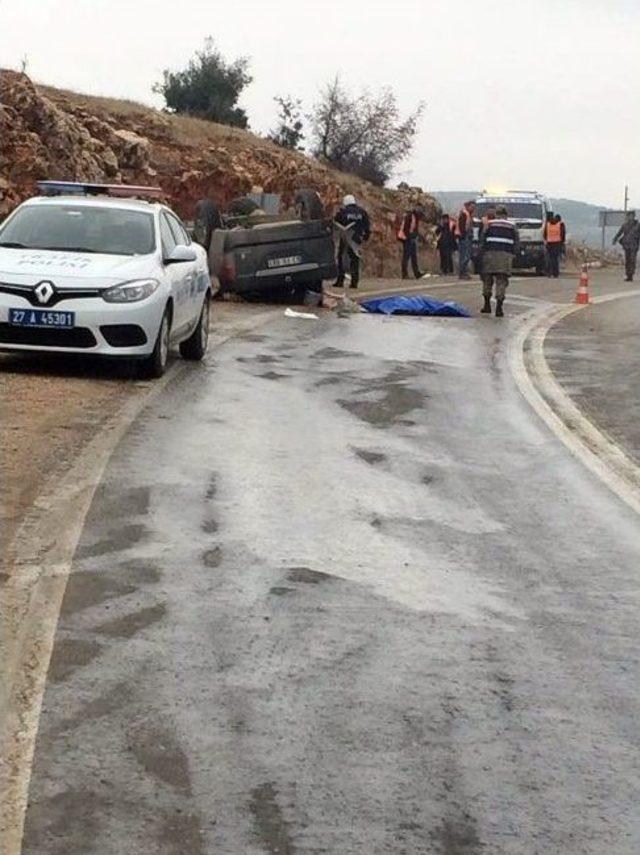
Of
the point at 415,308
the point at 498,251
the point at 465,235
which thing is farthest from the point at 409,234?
the point at 415,308

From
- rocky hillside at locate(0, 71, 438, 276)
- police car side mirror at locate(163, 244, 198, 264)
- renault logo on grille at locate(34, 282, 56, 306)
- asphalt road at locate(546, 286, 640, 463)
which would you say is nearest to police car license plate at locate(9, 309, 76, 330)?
renault logo on grille at locate(34, 282, 56, 306)

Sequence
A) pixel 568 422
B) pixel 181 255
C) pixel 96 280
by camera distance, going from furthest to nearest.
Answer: pixel 181 255 < pixel 96 280 < pixel 568 422

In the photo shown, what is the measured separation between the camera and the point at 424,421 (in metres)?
13.2

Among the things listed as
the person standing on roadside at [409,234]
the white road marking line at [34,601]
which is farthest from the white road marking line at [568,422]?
the person standing on roadside at [409,234]

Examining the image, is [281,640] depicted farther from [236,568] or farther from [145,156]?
[145,156]

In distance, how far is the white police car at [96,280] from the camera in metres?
14.1

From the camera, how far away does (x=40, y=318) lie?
46.1 ft

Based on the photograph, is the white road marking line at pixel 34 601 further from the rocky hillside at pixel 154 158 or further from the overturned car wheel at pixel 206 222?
the rocky hillside at pixel 154 158

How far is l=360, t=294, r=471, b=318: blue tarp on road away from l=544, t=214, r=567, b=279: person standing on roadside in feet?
63.9

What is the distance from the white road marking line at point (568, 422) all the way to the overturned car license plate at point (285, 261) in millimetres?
4133

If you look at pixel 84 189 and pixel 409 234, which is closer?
pixel 84 189

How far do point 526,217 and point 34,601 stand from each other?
39.8 meters

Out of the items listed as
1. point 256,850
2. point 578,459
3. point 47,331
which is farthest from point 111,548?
point 47,331

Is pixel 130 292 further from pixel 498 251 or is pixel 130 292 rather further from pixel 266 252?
pixel 498 251
